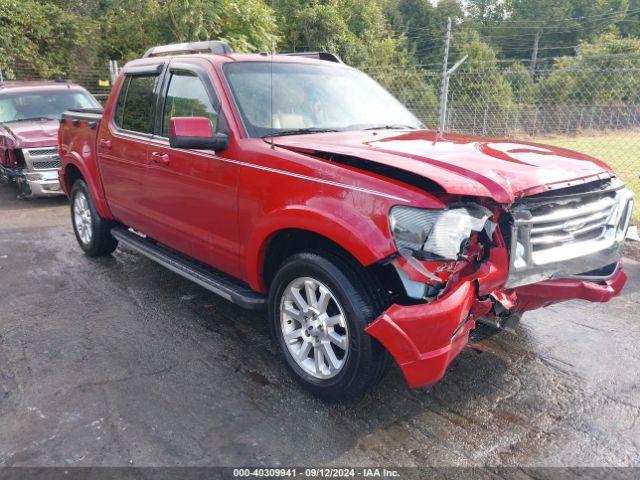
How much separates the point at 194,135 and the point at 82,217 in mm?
3188

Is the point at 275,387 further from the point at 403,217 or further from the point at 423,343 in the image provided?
the point at 403,217

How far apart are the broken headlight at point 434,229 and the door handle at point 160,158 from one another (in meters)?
2.15

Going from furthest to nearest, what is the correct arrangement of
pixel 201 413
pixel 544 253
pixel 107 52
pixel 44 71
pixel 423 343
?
pixel 107 52
pixel 44 71
pixel 201 413
pixel 544 253
pixel 423 343

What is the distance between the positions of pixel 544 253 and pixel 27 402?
303cm

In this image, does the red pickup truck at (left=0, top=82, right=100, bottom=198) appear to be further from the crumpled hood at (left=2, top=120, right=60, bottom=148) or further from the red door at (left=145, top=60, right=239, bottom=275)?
the red door at (left=145, top=60, right=239, bottom=275)

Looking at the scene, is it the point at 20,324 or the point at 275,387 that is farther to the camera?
the point at 20,324

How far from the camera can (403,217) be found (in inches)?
104

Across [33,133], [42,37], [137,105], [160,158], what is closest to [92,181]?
[137,105]

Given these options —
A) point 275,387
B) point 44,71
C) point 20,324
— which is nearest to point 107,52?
point 44,71

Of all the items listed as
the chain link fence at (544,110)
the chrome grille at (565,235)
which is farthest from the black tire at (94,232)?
the chain link fence at (544,110)

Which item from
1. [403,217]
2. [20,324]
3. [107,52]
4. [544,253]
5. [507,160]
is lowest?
[20,324]

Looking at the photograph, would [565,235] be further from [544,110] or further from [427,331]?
[544,110]

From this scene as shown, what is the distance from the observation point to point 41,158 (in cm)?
835

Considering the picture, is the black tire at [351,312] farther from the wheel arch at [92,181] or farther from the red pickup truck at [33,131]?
the red pickup truck at [33,131]
